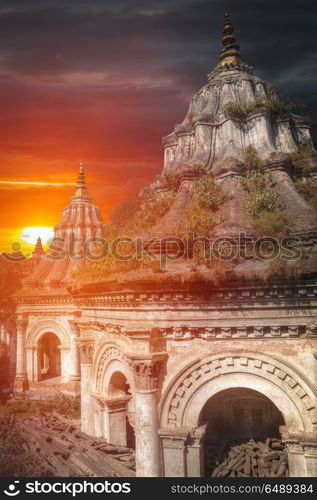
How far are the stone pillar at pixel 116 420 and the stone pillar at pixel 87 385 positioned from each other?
1.36 m

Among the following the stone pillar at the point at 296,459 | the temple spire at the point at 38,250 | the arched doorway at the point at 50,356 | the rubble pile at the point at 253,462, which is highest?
the temple spire at the point at 38,250

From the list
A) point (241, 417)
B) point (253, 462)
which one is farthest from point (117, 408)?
point (253, 462)

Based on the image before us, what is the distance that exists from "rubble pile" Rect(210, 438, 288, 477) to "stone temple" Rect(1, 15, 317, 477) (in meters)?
0.63

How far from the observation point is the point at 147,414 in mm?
9156

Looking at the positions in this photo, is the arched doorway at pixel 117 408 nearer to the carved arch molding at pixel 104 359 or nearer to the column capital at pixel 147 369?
the carved arch molding at pixel 104 359

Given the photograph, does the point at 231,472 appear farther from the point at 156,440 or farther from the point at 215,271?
the point at 215,271

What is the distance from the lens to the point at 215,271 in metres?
8.70

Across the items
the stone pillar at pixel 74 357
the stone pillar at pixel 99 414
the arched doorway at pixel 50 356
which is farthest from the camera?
the arched doorway at pixel 50 356

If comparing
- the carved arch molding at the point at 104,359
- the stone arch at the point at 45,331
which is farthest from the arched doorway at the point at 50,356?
the carved arch molding at the point at 104,359

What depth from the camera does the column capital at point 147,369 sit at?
9016 millimetres

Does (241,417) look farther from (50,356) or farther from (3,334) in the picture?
(3,334)

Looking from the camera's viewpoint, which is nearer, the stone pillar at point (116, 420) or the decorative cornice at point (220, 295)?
the decorative cornice at point (220, 295)

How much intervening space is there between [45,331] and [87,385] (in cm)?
1240

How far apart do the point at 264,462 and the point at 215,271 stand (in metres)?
5.17
